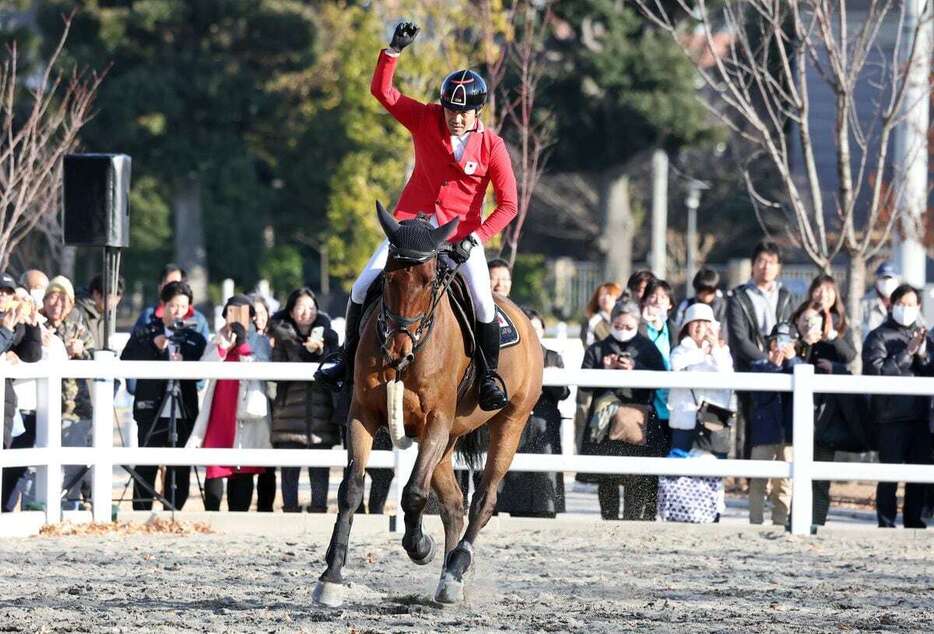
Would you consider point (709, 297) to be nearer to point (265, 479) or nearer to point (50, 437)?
→ point (265, 479)

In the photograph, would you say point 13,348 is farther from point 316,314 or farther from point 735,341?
point 735,341

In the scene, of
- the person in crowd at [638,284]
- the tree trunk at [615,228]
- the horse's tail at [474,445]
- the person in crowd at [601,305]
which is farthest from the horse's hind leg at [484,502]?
the tree trunk at [615,228]

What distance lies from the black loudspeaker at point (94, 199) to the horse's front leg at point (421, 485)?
4.67 m

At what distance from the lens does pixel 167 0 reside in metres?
38.7

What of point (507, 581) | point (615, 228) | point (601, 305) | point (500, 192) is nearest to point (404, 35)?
point (500, 192)

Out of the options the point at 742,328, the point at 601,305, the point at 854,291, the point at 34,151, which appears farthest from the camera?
the point at 34,151

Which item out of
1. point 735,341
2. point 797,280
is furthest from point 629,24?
point 735,341

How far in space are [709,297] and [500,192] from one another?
15.8 ft

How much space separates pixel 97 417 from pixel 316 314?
1847 millimetres

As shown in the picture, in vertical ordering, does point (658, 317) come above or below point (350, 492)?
above

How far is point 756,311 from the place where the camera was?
12.9 m

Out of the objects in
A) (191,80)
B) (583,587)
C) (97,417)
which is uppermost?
(191,80)

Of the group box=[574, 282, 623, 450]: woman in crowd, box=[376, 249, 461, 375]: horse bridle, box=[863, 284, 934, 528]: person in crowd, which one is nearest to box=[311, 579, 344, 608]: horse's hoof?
box=[376, 249, 461, 375]: horse bridle

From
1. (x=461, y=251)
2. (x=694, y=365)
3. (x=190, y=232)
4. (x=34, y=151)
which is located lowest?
(x=694, y=365)
